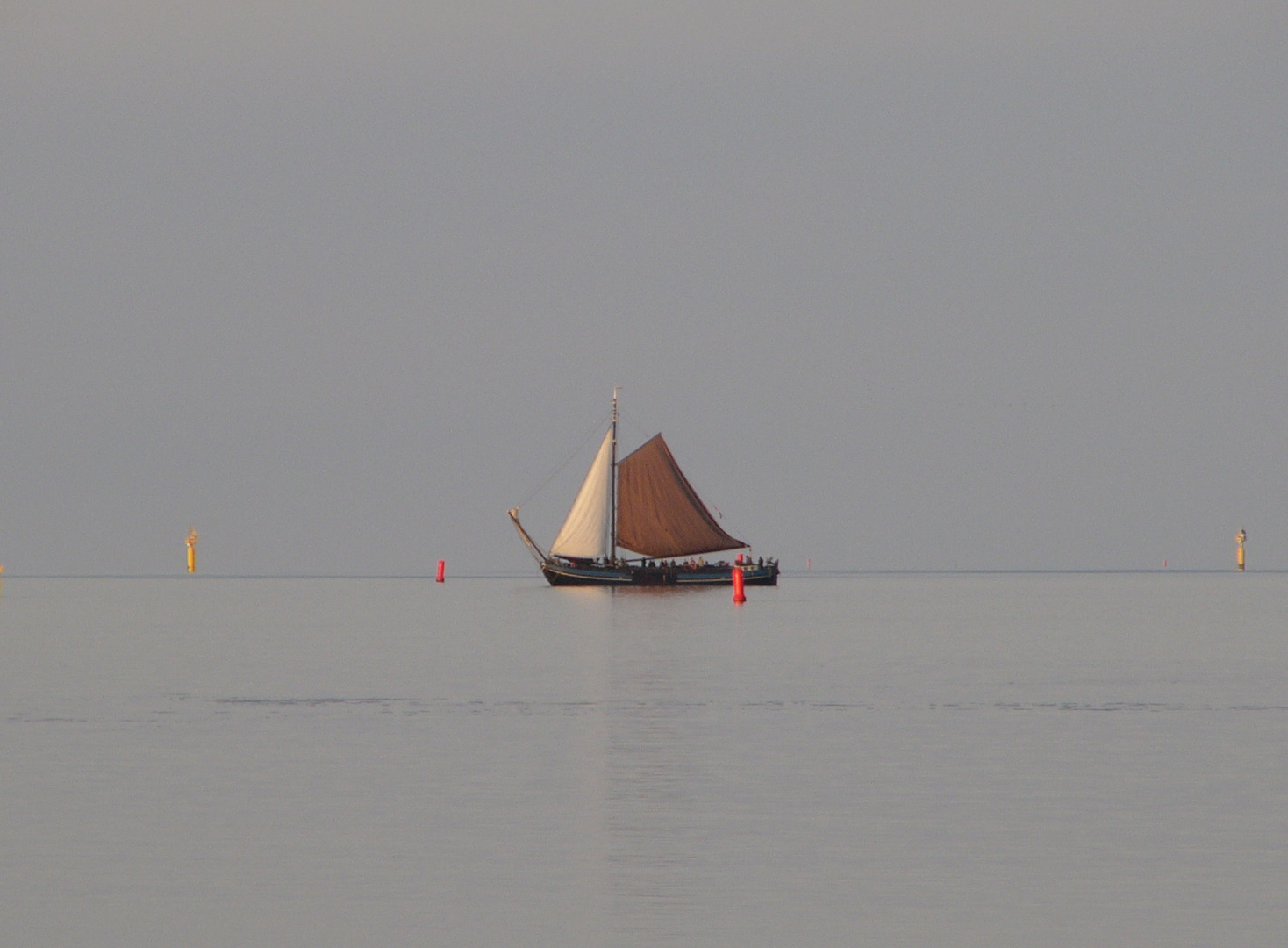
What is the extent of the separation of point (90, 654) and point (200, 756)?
42407mm

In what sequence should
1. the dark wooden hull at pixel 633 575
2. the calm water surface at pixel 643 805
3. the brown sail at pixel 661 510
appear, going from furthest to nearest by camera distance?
the dark wooden hull at pixel 633 575 < the brown sail at pixel 661 510 < the calm water surface at pixel 643 805

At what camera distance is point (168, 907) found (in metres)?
21.6

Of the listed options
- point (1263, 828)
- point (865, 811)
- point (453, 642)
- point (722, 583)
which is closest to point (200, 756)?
point (865, 811)

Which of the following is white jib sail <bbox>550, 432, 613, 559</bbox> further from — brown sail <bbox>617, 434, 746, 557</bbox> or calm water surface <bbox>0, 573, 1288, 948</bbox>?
calm water surface <bbox>0, 573, 1288, 948</bbox>

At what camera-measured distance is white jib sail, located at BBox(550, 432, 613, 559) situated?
579 ft

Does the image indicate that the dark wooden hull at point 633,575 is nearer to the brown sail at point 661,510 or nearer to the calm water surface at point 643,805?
the brown sail at point 661,510

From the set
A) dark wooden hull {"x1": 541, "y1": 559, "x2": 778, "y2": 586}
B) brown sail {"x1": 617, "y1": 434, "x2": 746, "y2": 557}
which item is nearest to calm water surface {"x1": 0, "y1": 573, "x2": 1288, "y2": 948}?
brown sail {"x1": 617, "y1": 434, "x2": 746, "y2": 557}

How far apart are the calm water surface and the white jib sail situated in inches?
4286

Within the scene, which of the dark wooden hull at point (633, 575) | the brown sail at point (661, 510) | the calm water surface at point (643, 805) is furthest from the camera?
the dark wooden hull at point (633, 575)

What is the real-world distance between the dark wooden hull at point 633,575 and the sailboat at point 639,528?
76 millimetres

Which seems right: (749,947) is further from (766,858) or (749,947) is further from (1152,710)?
(1152,710)

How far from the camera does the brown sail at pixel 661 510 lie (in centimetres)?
16938

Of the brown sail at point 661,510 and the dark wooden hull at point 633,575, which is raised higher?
the brown sail at point 661,510

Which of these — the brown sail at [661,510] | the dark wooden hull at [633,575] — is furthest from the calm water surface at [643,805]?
the dark wooden hull at [633,575]
